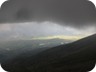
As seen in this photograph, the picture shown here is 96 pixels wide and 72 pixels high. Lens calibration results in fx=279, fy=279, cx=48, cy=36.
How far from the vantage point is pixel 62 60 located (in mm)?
1600

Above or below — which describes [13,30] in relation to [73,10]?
below

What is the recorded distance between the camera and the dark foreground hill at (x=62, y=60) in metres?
1.58

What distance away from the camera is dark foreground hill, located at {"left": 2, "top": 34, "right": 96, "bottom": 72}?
1.58 m

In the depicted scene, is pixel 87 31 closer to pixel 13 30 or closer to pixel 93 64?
pixel 93 64

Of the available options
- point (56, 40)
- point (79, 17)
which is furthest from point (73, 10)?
point (56, 40)

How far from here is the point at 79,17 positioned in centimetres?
165

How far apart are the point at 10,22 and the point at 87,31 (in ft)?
1.49

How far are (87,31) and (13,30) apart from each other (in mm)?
431

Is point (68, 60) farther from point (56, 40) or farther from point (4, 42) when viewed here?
point (4, 42)

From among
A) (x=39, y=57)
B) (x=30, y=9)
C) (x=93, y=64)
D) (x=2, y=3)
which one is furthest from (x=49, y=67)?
(x=2, y=3)

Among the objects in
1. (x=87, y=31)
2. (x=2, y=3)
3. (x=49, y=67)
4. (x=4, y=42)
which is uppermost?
(x=2, y=3)

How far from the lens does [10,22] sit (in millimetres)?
1635

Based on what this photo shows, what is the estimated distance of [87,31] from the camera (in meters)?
1.62

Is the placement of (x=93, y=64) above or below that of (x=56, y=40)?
below
